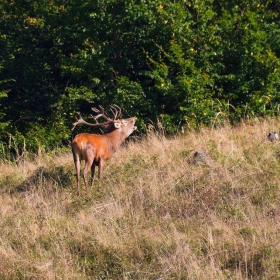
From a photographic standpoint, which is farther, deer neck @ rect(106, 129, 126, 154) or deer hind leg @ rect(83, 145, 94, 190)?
deer neck @ rect(106, 129, 126, 154)

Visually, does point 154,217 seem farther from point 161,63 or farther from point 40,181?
point 161,63

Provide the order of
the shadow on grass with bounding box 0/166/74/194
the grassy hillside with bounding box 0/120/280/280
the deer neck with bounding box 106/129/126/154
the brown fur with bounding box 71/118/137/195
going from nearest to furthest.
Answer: the grassy hillside with bounding box 0/120/280/280 < the brown fur with bounding box 71/118/137/195 < the shadow on grass with bounding box 0/166/74/194 < the deer neck with bounding box 106/129/126/154

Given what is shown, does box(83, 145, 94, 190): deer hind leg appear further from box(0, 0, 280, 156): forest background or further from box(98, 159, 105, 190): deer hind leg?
box(0, 0, 280, 156): forest background

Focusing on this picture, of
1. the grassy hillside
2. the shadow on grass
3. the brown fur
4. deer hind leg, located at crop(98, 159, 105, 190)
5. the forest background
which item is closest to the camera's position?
the grassy hillside

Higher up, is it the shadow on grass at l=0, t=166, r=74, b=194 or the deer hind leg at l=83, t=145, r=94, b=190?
the deer hind leg at l=83, t=145, r=94, b=190

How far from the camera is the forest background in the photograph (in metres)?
14.7

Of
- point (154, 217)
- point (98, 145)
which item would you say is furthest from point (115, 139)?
point (154, 217)

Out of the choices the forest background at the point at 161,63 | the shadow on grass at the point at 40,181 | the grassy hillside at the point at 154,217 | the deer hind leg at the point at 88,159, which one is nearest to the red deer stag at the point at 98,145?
the deer hind leg at the point at 88,159

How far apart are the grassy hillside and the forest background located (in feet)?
8.84

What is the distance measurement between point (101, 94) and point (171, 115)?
1774 millimetres

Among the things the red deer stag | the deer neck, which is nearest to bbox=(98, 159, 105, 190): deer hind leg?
the red deer stag

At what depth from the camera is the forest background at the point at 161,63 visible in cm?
1473

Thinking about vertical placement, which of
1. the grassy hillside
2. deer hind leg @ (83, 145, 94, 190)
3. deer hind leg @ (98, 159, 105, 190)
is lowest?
the grassy hillside

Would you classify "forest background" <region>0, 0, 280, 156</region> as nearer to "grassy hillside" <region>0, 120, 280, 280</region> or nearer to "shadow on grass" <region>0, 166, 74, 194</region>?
"shadow on grass" <region>0, 166, 74, 194</region>
